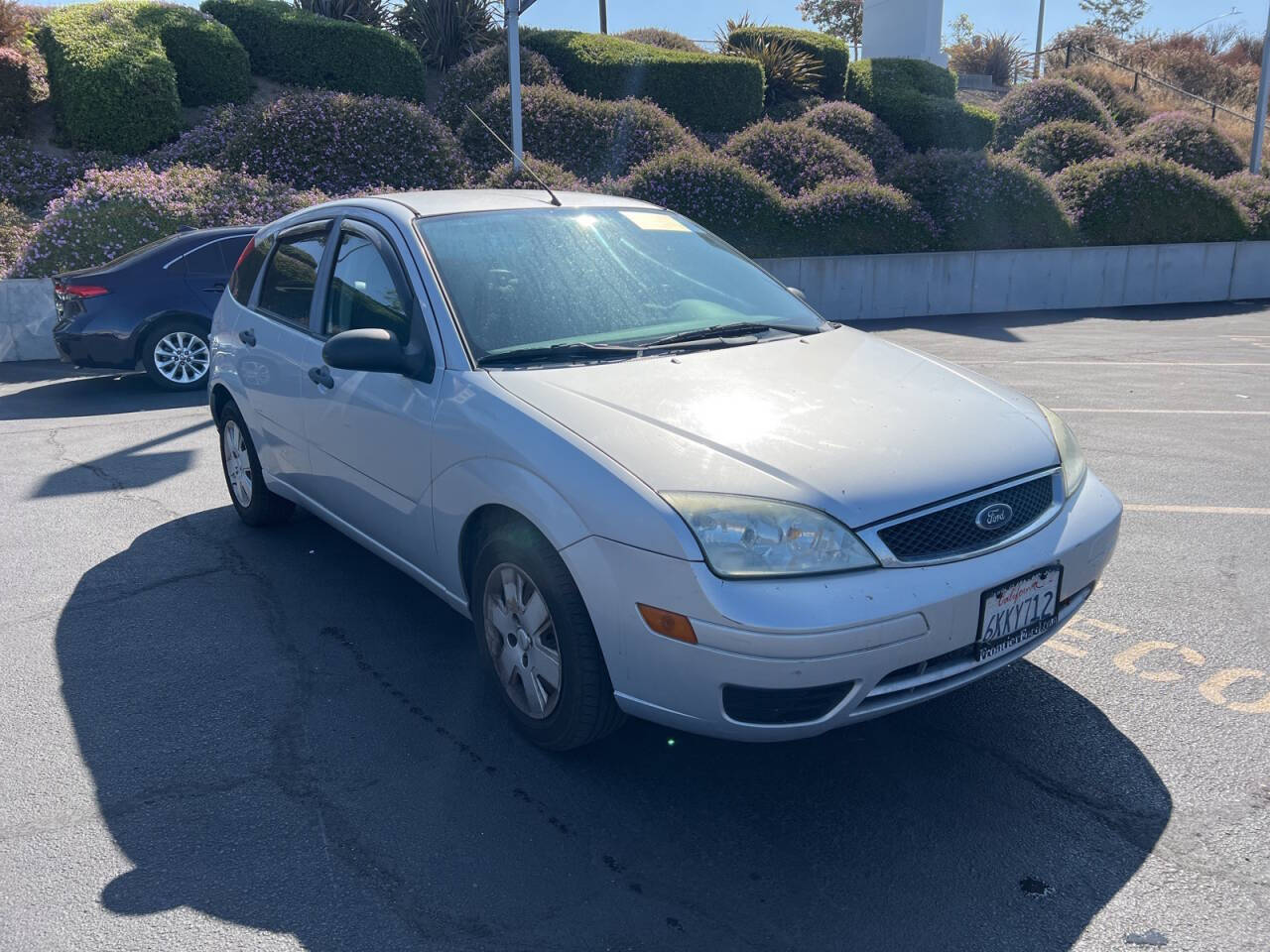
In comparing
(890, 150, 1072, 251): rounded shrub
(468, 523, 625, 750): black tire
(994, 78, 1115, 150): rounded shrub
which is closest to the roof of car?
(468, 523, 625, 750): black tire

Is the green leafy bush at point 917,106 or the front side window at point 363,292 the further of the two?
the green leafy bush at point 917,106

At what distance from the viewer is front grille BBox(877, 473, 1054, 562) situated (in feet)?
9.53

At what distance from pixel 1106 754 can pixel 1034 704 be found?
362 millimetres

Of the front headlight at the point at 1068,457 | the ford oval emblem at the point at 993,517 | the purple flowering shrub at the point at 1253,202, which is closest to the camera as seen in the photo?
the ford oval emblem at the point at 993,517

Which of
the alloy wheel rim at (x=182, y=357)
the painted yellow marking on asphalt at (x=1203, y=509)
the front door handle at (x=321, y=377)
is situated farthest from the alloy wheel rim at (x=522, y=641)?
the alloy wheel rim at (x=182, y=357)

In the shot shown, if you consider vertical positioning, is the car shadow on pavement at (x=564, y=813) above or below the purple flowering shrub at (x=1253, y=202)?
below

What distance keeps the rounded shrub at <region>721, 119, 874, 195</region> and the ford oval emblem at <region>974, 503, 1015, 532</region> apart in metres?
14.4

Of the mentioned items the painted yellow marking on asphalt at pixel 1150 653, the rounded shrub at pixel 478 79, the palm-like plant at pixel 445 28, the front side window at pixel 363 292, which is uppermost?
the palm-like plant at pixel 445 28

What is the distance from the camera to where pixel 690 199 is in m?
15.5

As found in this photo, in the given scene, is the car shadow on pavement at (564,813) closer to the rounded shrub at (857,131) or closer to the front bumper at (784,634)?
the front bumper at (784,634)

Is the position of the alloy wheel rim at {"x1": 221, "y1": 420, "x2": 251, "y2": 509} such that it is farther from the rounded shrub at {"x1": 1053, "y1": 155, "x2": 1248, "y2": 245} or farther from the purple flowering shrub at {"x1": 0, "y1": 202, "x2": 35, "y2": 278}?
the rounded shrub at {"x1": 1053, "y1": 155, "x2": 1248, "y2": 245}

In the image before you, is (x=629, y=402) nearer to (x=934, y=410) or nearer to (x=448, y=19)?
(x=934, y=410)

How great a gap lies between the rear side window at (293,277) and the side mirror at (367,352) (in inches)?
43.0

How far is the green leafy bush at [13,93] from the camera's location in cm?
1603
